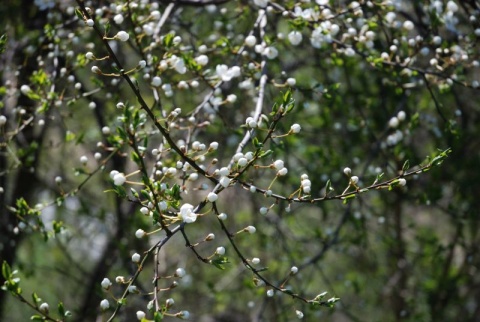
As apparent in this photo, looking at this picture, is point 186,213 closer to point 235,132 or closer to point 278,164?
point 278,164

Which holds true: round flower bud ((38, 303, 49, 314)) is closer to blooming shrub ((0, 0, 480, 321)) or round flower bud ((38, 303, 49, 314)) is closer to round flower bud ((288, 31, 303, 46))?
blooming shrub ((0, 0, 480, 321))

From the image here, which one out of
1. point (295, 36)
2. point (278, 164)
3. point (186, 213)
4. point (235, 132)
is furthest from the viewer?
point (235, 132)

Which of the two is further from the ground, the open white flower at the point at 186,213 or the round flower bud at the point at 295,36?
the open white flower at the point at 186,213

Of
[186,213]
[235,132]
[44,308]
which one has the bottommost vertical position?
[235,132]

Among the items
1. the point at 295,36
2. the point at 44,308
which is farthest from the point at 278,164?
the point at 295,36

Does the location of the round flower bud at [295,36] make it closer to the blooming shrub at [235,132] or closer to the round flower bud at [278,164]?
the blooming shrub at [235,132]

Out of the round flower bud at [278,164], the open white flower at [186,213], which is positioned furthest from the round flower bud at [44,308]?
the round flower bud at [278,164]

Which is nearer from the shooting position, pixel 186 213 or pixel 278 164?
pixel 186 213

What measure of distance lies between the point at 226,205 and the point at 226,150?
160cm

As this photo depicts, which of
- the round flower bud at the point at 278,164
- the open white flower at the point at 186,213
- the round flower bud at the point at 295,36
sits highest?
the open white flower at the point at 186,213

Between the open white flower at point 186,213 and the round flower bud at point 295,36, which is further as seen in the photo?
the round flower bud at point 295,36

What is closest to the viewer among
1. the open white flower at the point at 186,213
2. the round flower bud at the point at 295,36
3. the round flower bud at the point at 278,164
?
the open white flower at the point at 186,213

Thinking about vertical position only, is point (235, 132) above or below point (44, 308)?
below

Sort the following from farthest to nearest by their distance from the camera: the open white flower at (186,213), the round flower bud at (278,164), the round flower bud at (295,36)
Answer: the round flower bud at (295,36) < the round flower bud at (278,164) < the open white flower at (186,213)
